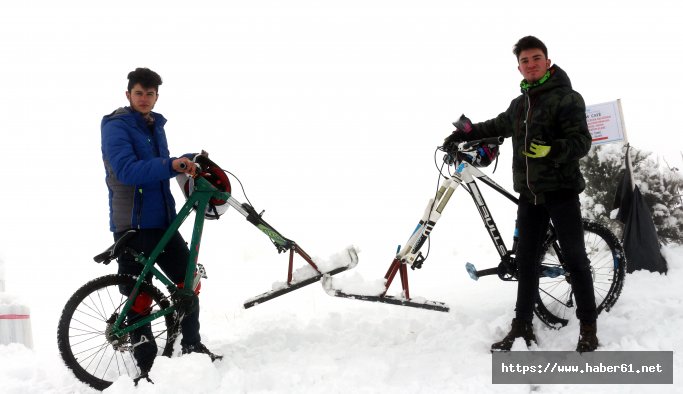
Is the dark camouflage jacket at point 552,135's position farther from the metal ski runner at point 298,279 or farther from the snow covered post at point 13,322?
the snow covered post at point 13,322

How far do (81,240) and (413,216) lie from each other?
991 cm

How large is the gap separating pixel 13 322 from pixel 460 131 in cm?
504

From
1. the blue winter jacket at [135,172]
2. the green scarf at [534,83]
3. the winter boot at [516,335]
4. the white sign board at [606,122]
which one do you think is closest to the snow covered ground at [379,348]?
the winter boot at [516,335]

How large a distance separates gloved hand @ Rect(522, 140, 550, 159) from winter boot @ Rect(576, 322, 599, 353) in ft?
4.11

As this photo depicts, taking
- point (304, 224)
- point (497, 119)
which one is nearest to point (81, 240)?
point (304, 224)

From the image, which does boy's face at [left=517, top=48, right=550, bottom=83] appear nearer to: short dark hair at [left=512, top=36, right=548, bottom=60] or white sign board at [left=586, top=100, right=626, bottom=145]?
short dark hair at [left=512, top=36, right=548, bottom=60]

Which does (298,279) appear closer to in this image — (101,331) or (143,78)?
(101,331)

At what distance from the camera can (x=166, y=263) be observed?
12.7ft

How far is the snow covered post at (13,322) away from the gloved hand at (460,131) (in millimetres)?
Result: 4870

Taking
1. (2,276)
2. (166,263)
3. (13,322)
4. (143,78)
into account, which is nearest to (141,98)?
(143,78)

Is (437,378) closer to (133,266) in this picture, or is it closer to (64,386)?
(133,266)

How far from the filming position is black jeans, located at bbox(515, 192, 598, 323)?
134 inches

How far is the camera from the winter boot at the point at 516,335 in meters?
3.53

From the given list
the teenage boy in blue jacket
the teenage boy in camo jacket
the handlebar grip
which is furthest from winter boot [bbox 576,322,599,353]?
the teenage boy in blue jacket
